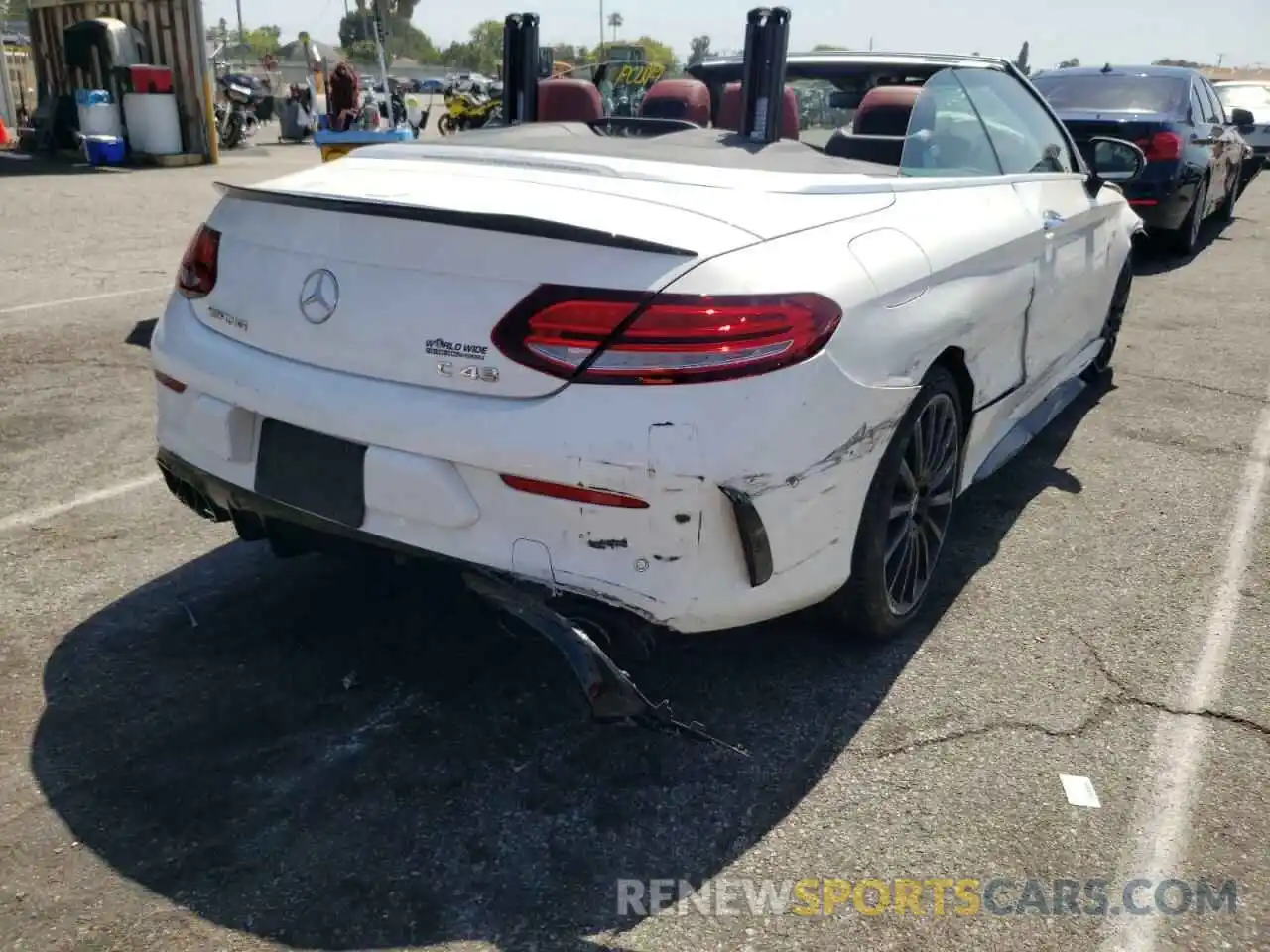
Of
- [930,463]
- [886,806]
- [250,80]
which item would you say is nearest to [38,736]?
[886,806]

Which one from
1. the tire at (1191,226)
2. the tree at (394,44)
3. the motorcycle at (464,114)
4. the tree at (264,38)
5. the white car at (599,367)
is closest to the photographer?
the white car at (599,367)

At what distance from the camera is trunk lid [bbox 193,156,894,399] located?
7.79 feet

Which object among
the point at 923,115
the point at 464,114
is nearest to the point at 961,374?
the point at 923,115

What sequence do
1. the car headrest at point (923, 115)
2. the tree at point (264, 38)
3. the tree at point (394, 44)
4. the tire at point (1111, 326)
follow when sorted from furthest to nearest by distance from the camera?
the tree at point (264, 38) → the tree at point (394, 44) → the tire at point (1111, 326) → the car headrest at point (923, 115)

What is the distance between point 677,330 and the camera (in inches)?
90.6

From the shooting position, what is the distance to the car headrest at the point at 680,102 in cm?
414

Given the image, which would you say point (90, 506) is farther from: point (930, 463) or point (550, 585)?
point (930, 463)

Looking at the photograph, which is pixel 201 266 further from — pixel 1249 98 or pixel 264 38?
pixel 264 38

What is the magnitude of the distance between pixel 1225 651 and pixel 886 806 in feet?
4.62

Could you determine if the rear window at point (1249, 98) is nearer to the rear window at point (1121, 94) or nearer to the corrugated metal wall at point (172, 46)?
the rear window at point (1121, 94)

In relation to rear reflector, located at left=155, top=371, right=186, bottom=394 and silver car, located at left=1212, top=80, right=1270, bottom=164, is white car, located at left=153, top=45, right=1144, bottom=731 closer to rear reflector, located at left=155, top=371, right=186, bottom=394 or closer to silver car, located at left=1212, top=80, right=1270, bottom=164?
rear reflector, located at left=155, top=371, right=186, bottom=394

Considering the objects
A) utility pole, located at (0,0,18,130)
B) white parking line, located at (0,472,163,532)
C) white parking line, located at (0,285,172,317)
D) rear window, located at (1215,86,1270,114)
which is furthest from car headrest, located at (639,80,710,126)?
utility pole, located at (0,0,18,130)

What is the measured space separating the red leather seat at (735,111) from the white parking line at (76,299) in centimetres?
494

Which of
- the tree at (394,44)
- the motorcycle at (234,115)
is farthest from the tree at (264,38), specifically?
the motorcycle at (234,115)
